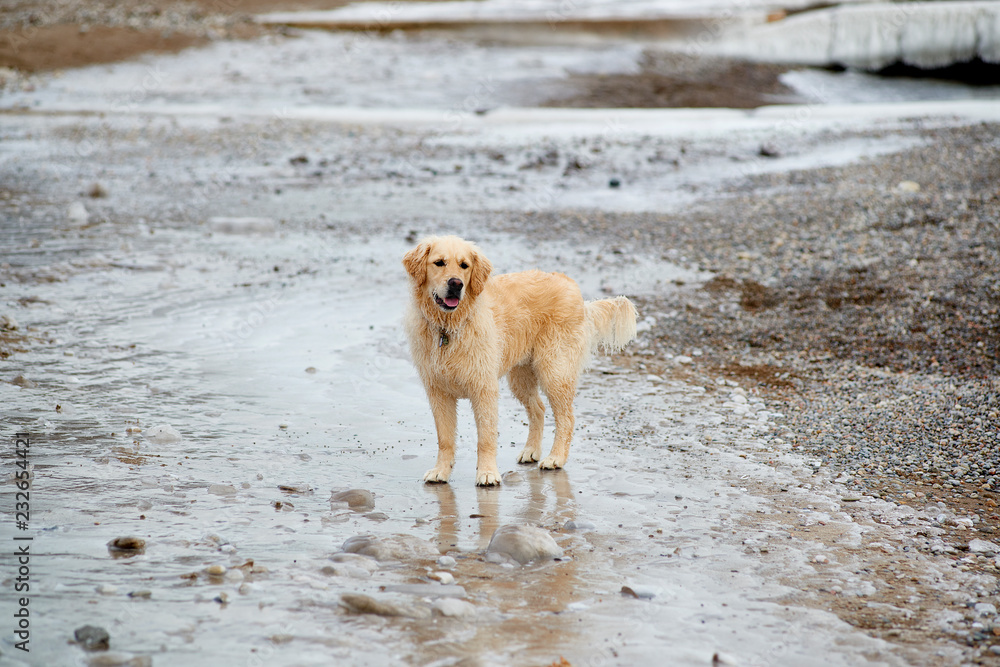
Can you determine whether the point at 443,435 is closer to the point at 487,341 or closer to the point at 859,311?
the point at 487,341

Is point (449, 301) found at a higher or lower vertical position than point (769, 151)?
lower

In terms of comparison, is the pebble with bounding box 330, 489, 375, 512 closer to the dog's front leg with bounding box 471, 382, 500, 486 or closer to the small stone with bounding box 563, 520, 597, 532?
the dog's front leg with bounding box 471, 382, 500, 486

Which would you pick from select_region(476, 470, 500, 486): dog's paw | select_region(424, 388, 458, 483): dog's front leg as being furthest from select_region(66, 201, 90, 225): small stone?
select_region(476, 470, 500, 486): dog's paw

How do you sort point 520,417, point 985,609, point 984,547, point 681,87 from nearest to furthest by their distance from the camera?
point 985,609
point 984,547
point 520,417
point 681,87

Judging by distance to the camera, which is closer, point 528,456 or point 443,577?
point 443,577

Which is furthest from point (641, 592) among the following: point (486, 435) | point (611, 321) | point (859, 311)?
point (859, 311)

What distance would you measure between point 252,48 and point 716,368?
77.7 ft

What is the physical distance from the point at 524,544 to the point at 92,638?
6.60 feet

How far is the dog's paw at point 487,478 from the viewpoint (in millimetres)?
5738

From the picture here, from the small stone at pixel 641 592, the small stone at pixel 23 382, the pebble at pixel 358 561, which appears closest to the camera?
the small stone at pixel 641 592

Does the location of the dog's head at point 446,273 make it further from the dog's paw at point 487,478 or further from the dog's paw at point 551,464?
the dog's paw at point 551,464

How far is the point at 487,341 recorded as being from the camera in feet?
18.8

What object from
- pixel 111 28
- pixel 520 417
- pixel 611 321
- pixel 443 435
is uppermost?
pixel 111 28

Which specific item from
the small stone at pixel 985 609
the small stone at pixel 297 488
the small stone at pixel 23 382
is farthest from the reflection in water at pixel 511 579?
the small stone at pixel 23 382
